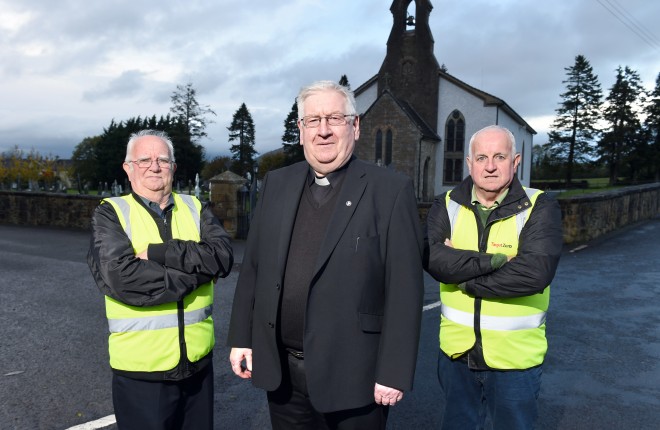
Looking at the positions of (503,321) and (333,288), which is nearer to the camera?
(333,288)

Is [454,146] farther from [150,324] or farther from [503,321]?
[150,324]

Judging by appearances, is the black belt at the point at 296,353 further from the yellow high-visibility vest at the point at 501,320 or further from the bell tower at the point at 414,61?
the bell tower at the point at 414,61

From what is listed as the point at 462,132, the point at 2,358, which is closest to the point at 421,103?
the point at 462,132

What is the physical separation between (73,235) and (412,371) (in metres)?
14.9

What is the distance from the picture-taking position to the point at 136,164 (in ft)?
8.88

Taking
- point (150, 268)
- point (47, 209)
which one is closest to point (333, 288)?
point (150, 268)

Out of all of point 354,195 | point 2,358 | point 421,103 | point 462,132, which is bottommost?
point 2,358

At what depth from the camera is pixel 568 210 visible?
1259 cm

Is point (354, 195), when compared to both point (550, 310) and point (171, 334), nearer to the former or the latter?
point (171, 334)

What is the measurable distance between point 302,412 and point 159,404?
784mm

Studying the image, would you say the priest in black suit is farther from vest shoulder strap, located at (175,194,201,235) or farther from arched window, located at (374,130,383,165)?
arched window, located at (374,130,383,165)

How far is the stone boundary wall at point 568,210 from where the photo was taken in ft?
41.8

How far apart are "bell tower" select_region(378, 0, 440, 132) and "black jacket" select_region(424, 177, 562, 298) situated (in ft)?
103

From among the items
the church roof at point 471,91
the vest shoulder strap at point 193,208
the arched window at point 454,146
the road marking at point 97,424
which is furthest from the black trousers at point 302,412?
the arched window at point 454,146
